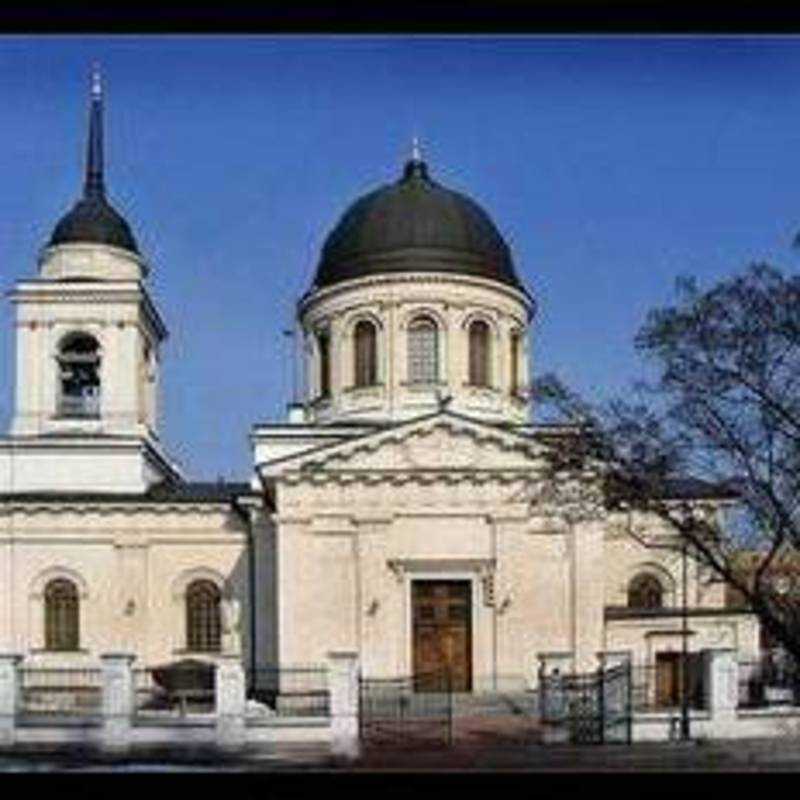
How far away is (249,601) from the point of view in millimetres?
30141

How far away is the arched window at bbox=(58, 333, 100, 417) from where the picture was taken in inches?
1214

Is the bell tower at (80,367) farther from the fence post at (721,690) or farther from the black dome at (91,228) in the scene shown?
the fence post at (721,690)

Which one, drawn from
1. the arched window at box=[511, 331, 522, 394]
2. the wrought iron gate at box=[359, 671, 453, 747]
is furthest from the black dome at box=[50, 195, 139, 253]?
the wrought iron gate at box=[359, 671, 453, 747]

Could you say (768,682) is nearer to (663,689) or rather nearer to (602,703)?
(663,689)

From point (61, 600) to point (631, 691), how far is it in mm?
14018

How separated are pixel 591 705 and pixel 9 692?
7.07m

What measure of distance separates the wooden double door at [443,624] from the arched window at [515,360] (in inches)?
213

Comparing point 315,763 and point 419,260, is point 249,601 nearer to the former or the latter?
point 419,260

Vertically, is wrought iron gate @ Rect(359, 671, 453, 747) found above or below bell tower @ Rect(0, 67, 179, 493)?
below

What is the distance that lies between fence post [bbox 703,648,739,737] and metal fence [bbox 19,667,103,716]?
7.38m

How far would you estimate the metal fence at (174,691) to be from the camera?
20.2 m

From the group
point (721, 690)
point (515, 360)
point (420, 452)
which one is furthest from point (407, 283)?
point (721, 690)

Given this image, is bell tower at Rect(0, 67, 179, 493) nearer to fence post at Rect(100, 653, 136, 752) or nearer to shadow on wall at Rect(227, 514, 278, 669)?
shadow on wall at Rect(227, 514, 278, 669)
